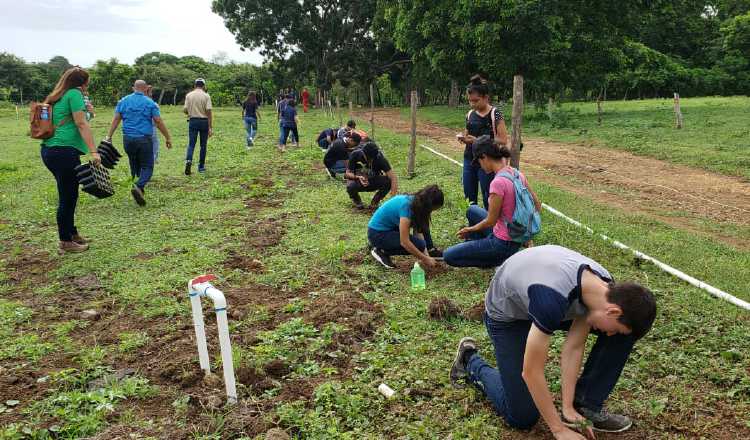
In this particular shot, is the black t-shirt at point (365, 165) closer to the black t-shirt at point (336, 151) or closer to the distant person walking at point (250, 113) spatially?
the black t-shirt at point (336, 151)

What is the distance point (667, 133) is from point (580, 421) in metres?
14.8

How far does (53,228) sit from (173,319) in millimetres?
4084

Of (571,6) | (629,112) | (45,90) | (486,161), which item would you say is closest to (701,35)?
(629,112)

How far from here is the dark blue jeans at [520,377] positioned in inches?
120

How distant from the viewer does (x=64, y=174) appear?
6102 millimetres

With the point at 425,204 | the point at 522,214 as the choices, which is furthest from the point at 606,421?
the point at 425,204

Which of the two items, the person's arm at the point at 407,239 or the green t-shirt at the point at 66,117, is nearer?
the person's arm at the point at 407,239

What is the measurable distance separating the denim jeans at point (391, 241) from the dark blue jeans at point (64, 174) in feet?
10.8

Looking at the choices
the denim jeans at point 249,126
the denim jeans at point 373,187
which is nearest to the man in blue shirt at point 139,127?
the denim jeans at point 373,187

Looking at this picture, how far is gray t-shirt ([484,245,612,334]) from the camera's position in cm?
269

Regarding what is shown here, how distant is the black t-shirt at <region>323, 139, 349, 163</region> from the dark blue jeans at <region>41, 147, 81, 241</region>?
4560mm

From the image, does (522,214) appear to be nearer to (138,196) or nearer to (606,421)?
(606,421)

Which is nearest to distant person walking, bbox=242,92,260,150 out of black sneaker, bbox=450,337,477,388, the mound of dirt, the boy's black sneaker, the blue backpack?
the boy's black sneaker

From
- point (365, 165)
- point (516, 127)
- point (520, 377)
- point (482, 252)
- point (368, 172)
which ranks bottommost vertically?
point (520, 377)
